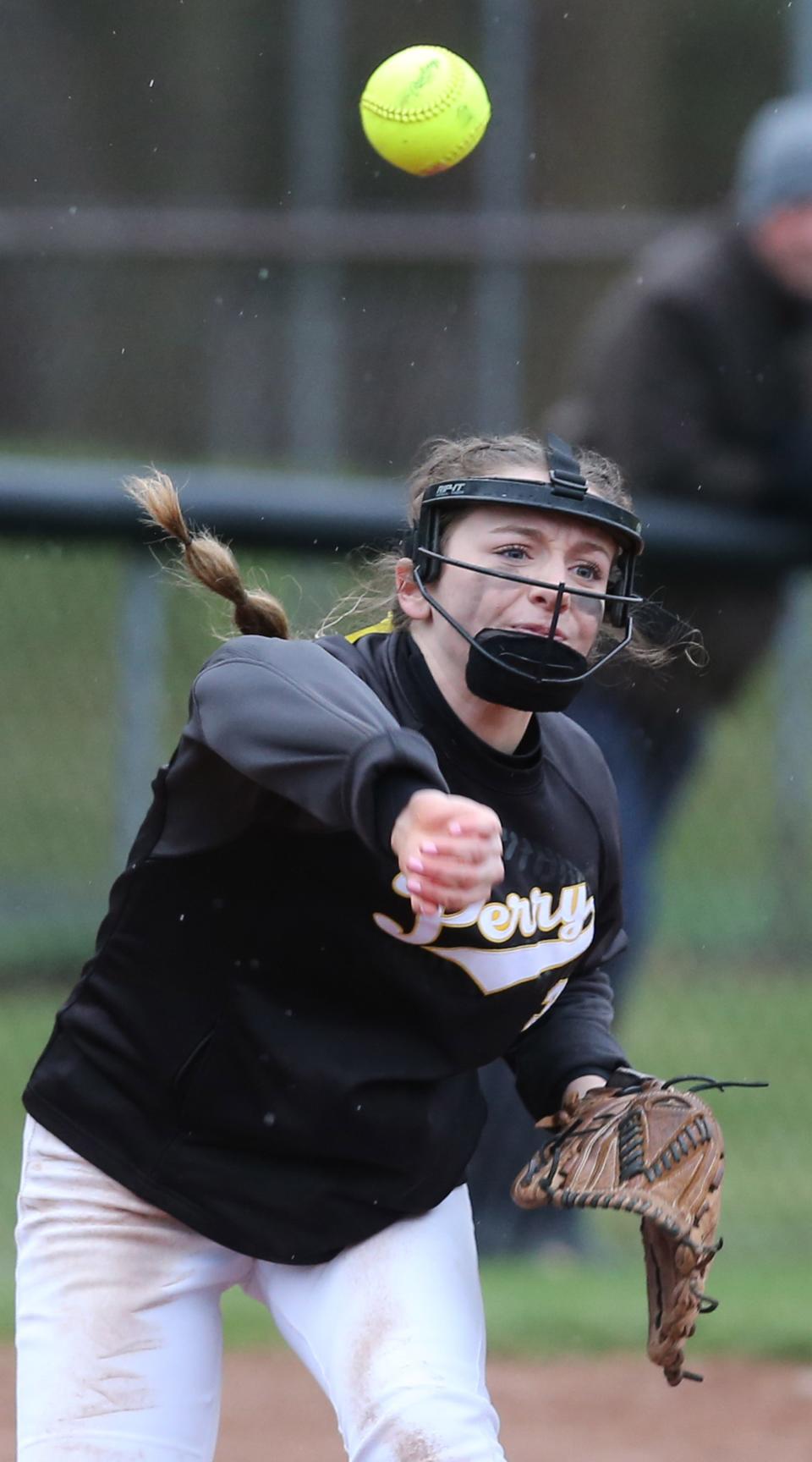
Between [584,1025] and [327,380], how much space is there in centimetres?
633

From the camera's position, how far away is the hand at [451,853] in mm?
1880

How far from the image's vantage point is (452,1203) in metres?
2.56

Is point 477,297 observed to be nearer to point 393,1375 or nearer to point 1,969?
point 1,969

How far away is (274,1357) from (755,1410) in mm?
1040

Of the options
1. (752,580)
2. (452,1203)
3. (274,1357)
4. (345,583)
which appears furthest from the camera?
(345,583)

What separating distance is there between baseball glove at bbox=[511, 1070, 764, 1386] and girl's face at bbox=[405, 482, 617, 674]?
61 centimetres

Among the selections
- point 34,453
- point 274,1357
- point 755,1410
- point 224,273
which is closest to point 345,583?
point 274,1357

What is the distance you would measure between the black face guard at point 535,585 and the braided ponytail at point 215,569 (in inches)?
8.1

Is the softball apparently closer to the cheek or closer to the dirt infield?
the cheek

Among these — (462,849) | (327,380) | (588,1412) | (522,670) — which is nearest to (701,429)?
(588,1412)

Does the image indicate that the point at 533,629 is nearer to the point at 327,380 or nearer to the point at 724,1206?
the point at 724,1206

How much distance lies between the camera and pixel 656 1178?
8.06 feet

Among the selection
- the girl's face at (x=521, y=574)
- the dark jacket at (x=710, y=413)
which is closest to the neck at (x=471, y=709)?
the girl's face at (x=521, y=574)

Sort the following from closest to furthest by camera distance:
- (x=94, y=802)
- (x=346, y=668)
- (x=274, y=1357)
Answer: (x=346, y=668) → (x=274, y=1357) → (x=94, y=802)
